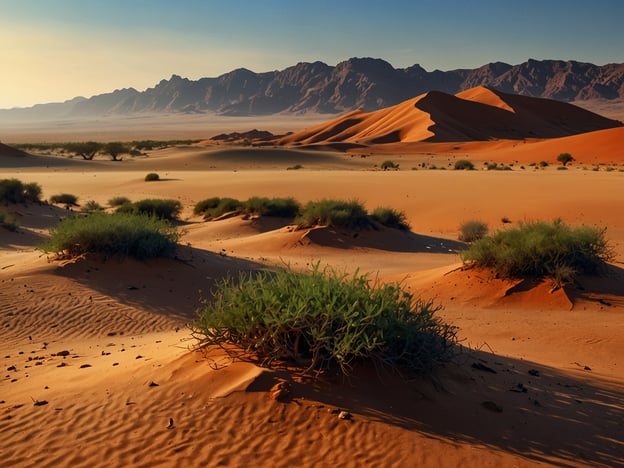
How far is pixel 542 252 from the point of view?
37.6 ft

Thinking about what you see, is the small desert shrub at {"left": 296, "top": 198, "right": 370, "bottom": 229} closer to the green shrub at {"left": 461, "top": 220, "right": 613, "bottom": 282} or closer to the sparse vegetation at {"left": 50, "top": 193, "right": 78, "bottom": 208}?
the green shrub at {"left": 461, "top": 220, "right": 613, "bottom": 282}

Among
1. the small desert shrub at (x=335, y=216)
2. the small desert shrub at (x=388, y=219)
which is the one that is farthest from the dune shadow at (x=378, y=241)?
the small desert shrub at (x=388, y=219)

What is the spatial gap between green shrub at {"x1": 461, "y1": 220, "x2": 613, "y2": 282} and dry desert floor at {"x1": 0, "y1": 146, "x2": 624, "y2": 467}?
1.11ft

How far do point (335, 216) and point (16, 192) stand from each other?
14774 mm

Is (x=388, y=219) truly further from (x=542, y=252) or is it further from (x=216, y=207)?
(x=542, y=252)

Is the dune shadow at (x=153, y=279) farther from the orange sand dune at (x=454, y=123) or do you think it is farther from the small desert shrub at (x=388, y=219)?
the orange sand dune at (x=454, y=123)

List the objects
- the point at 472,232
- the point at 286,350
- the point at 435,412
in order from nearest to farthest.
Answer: the point at 435,412 < the point at 286,350 < the point at 472,232

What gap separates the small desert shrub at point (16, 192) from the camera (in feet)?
81.9

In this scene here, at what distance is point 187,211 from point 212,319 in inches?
906

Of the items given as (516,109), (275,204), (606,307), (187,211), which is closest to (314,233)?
(275,204)

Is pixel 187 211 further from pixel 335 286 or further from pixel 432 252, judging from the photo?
pixel 335 286

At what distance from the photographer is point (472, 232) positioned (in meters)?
20.2

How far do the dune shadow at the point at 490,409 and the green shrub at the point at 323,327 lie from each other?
205 mm

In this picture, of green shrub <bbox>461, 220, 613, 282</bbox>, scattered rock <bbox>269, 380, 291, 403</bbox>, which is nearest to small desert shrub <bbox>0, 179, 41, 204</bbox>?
green shrub <bbox>461, 220, 613, 282</bbox>
